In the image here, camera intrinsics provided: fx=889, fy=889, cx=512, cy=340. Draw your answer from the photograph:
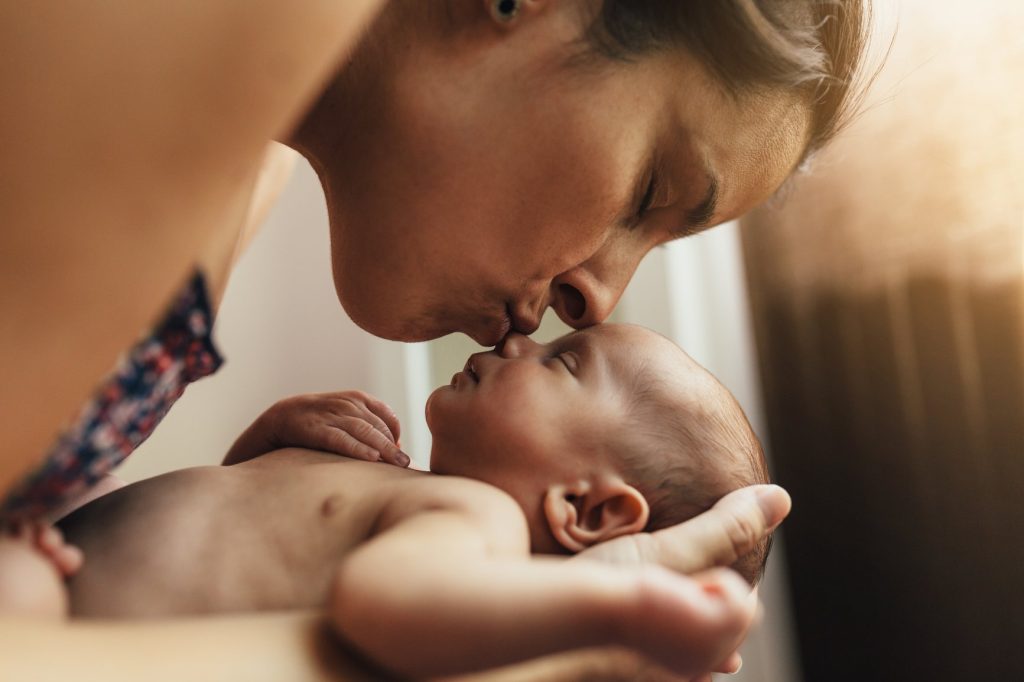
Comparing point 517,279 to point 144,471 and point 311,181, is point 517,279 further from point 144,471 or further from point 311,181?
point 311,181

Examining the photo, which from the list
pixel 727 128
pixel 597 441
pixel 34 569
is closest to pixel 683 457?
pixel 597 441

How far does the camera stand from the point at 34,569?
633mm

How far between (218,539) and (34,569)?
5.7 inches

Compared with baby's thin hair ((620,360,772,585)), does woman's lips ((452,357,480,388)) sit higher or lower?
higher

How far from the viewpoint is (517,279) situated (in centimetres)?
85

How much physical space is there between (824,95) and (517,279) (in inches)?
13.9

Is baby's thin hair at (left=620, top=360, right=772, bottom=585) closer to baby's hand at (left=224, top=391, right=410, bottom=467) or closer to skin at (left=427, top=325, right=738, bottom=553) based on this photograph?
skin at (left=427, top=325, right=738, bottom=553)

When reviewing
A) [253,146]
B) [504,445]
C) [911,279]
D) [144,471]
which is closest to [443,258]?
[504,445]

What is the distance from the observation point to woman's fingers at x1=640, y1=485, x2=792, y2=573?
68 centimetres

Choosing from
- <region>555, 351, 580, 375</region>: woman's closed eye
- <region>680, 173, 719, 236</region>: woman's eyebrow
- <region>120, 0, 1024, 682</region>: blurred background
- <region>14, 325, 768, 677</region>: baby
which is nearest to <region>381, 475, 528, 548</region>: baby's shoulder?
<region>14, 325, 768, 677</region>: baby

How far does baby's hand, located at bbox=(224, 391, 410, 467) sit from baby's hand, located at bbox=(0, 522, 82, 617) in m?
0.32

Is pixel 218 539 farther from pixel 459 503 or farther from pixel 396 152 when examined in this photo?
pixel 396 152

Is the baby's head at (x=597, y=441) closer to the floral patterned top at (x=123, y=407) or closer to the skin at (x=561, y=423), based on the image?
the skin at (x=561, y=423)

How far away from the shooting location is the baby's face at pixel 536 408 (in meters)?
0.86
